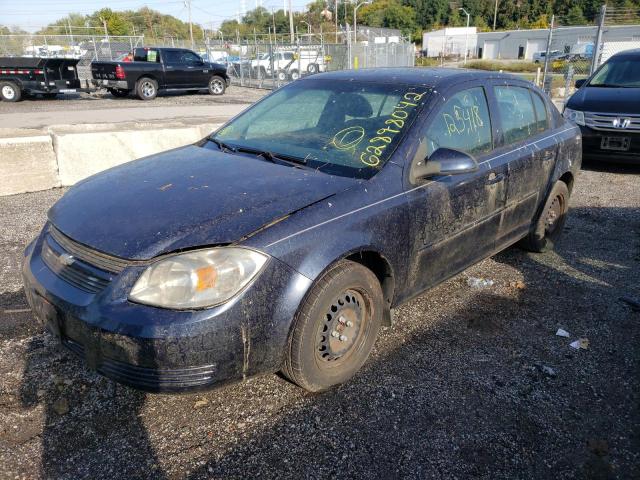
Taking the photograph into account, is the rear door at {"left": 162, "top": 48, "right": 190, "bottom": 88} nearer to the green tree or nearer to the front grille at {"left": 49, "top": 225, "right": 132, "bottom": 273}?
the front grille at {"left": 49, "top": 225, "right": 132, "bottom": 273}

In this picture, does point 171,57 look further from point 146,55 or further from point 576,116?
point 576,116

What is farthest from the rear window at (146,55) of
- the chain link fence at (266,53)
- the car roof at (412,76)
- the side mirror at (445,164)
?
the side mirror at (445,164)

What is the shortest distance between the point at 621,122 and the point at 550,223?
4155mm

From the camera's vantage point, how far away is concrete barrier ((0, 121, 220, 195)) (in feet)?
20.7

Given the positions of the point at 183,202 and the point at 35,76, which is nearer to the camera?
the point at 183,202

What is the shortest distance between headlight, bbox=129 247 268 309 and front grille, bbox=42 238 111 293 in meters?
0.25

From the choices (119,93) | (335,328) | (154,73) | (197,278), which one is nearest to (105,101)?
(119,93)

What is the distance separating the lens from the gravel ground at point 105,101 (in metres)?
15.9

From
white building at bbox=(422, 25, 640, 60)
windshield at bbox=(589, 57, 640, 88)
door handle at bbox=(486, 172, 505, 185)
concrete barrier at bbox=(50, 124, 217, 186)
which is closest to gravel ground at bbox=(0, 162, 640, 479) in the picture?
door handle at bbox=(486, 172, 505, 185)

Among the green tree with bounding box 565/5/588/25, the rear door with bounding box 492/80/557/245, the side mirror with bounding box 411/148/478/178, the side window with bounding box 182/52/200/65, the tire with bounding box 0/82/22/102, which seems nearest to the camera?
the side mirror with bounding box 411/148/478/178

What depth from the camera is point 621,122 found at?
7.93 meters

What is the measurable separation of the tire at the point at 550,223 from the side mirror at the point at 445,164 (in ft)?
6.28

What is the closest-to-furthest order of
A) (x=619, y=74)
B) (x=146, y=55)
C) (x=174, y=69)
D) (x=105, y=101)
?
(x=619, y=74) → (x=105, y=101) → (x=146, y=55) → (x=174, y=69)

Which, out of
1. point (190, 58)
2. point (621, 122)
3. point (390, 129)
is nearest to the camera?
point (390, 129)
